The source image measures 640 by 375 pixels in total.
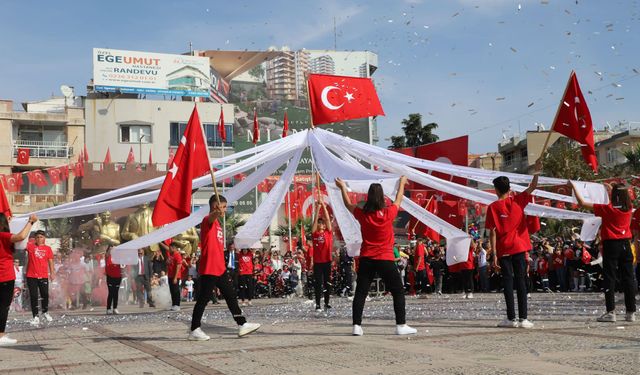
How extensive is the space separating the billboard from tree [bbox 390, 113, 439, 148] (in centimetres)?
1844

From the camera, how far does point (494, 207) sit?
9.57m

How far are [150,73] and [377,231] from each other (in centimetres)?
4785

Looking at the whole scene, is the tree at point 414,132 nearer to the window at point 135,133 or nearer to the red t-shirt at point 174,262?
the window at point 135,133

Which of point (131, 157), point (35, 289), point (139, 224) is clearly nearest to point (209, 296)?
point (35, 289)

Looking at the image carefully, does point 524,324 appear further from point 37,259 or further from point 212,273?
point 37,259

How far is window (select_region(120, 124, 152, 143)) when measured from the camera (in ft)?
174

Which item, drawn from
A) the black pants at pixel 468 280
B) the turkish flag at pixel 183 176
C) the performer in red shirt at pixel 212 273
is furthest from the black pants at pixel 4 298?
the black pants at pixel 468 280

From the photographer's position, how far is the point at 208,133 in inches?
2210

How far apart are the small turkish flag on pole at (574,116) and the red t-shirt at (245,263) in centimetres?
1051

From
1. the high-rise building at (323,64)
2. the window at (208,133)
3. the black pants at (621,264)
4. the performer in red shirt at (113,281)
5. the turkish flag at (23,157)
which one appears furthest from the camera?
the high-rise building at (323,64)

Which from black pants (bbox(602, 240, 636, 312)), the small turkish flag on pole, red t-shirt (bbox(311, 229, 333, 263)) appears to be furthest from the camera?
red t-shirt (bbox(311, 229, 333, 263))

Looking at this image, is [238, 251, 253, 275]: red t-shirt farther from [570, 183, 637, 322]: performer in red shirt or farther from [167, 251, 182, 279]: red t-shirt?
[570, 183, 637, 322]: performer in red shirt

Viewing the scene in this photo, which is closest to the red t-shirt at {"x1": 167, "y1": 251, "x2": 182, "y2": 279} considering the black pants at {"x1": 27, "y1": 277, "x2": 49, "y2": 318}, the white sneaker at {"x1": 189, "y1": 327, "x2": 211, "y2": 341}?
the black pants at {"x1": 27, "y1": 277, "x2": 49, "y2": 318}

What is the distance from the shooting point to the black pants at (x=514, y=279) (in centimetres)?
929
